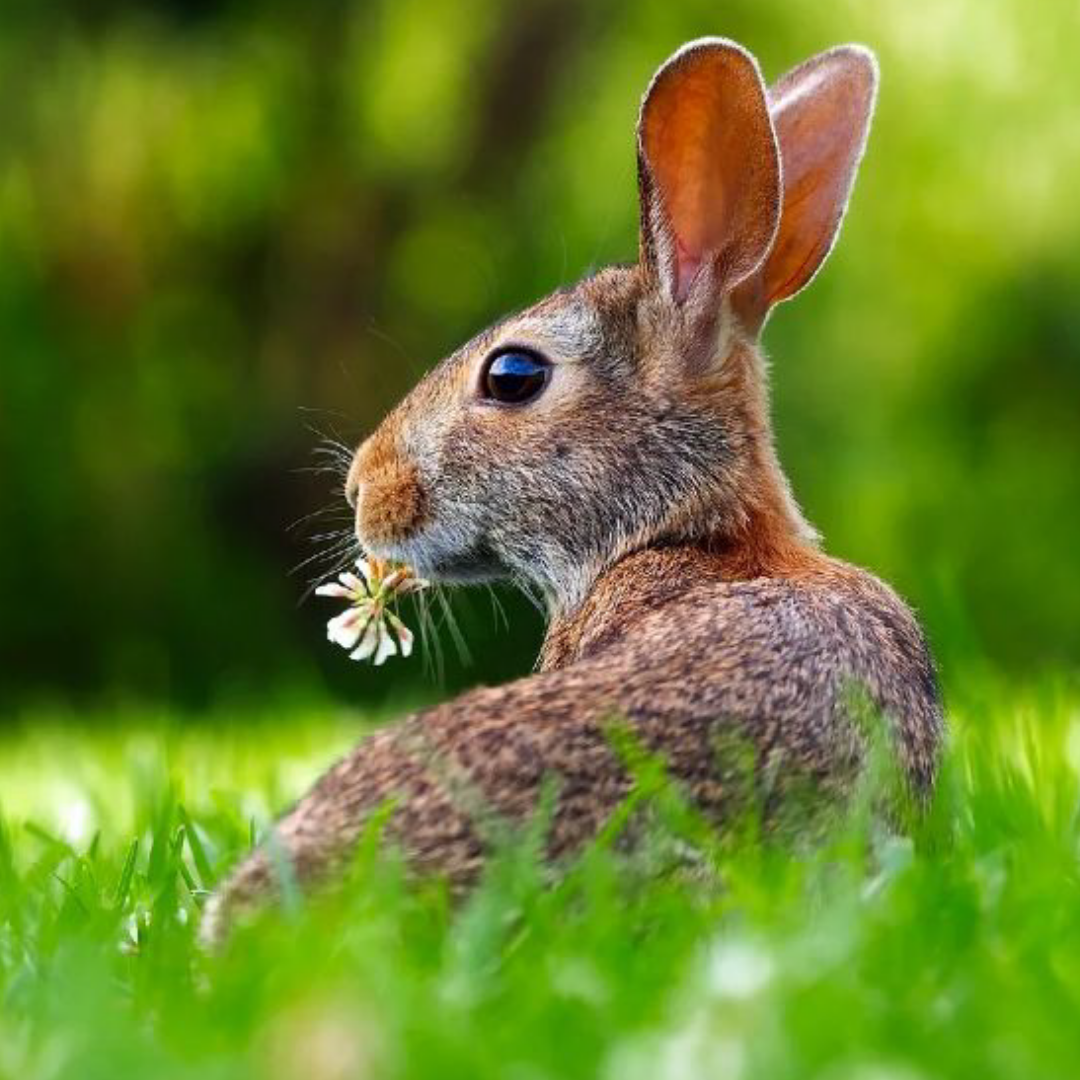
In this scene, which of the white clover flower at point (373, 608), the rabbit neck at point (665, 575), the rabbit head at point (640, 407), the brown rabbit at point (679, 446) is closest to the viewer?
the brown rabbit at point (679, 446)

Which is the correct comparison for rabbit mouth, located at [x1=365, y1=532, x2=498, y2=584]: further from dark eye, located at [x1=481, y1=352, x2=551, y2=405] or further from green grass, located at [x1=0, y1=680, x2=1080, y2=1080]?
green grass, located at [x1=0, y1=680, x2=1080, y2=1080]

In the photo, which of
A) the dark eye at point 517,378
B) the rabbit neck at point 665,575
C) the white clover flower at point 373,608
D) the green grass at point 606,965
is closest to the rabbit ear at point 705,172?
the dark eye at point 517,378

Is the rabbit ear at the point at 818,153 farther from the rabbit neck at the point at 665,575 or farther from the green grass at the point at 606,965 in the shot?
the green grass at the point at 606,965

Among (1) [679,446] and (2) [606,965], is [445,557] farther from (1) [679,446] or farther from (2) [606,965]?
(2) [606,965]

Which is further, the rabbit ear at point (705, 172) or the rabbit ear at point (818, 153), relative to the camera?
the rabbit ear at point (818, 153)

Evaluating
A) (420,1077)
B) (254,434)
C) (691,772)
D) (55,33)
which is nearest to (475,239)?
(254,434)

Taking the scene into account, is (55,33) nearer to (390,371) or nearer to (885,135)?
(390,371)
